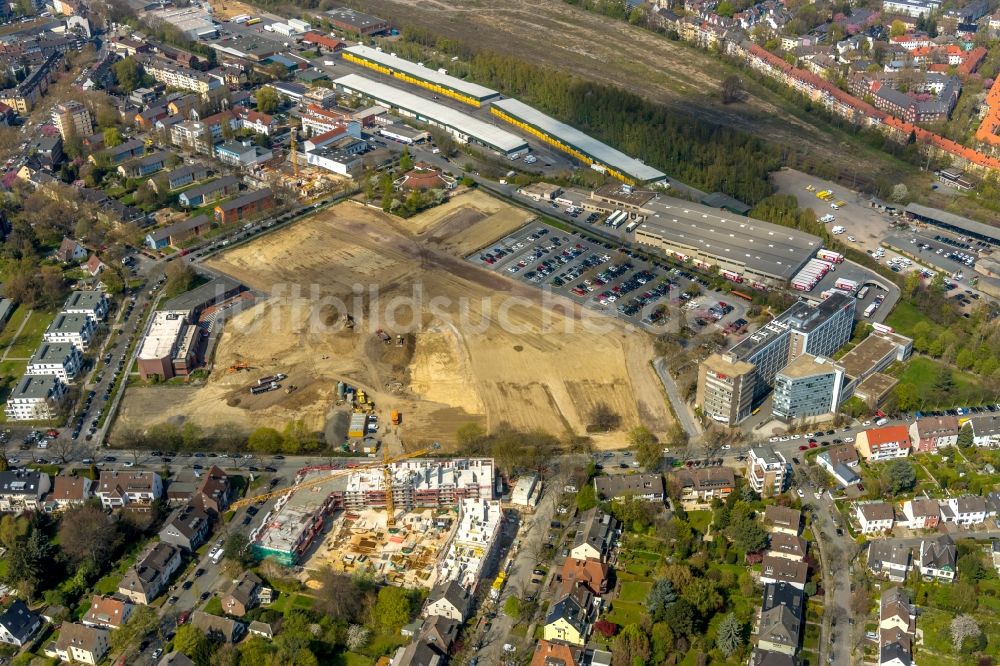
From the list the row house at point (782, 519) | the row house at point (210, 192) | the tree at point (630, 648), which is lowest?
the row house at point (210, 192)

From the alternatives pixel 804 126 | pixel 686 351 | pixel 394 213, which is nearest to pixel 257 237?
pixel 394 213

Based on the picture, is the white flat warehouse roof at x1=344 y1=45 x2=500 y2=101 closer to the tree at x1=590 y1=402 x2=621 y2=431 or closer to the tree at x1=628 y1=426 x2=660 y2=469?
the tree at x1=590 y1=402 x2=621 y2=431

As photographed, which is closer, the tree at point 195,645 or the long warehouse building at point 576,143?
the tree at point 195,645

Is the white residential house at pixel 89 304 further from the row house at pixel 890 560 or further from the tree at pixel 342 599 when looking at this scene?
the row house at pixel 890 560

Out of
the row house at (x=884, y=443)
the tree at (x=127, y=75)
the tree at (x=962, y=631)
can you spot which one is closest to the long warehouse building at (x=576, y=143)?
the row house at (x=884, y=443)

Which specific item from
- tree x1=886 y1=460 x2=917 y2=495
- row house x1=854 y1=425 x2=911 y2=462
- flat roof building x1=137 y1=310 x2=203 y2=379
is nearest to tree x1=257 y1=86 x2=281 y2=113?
flat roof building x1=137 y1=310 x2=203 y2=379

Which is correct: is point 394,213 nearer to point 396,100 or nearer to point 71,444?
point 396,100
